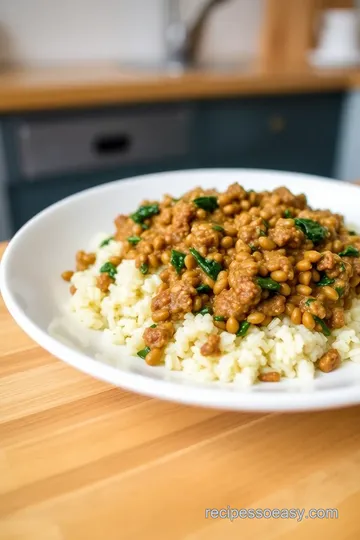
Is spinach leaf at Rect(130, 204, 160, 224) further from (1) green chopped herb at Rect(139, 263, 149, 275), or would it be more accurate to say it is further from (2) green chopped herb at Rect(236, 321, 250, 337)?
(2) green chopped herb at Rect(236, 321, 250, 337)

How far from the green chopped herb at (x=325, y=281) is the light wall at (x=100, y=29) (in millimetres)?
3029

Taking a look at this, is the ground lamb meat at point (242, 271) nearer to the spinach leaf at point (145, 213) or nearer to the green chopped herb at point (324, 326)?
the green chopped herb at point (324, 326)

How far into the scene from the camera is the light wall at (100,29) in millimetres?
3471

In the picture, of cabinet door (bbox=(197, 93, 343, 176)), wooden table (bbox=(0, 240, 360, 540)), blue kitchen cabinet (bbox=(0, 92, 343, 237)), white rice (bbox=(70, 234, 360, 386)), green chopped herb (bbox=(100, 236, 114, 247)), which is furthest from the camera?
cabinet door (bbox=(197, 93, 343, 176))

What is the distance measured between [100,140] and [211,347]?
2062 millimetres

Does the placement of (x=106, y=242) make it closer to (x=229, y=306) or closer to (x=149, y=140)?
(x=229, y=306)

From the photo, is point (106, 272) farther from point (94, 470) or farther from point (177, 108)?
point (177, 108)

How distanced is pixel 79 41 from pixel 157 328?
3105 mm

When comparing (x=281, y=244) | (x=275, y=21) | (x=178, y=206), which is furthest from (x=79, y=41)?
(x=281, y=244)

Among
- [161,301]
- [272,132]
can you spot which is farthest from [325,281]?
[272,132]

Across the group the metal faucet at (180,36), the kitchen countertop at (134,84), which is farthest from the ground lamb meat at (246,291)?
the metal faucet at (180,36)

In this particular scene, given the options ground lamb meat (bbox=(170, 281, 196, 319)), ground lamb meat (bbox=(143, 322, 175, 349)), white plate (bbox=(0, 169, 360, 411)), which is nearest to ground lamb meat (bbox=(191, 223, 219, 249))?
ground lamb meat (bbox=(170, 281, 196, 319))

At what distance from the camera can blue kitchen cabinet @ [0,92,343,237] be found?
2.74m

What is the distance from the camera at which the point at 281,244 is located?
123 cm
